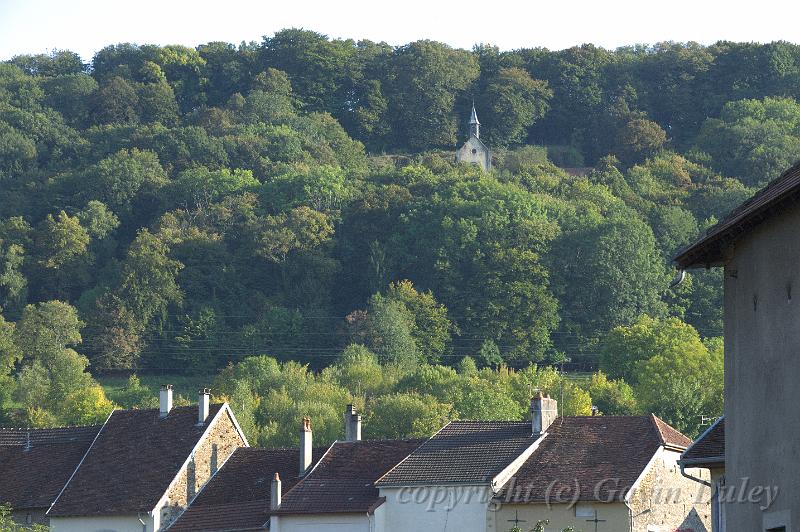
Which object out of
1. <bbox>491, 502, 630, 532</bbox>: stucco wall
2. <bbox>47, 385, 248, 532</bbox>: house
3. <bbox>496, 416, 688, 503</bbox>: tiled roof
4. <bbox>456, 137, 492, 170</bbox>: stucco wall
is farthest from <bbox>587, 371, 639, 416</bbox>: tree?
<bbox>456, 137, 492, 170</bbox>: stucco wall

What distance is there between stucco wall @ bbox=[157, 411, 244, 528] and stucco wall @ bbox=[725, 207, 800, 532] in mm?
30183

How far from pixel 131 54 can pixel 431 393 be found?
104m

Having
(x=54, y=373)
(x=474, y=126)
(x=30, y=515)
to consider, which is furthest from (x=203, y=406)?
(x=474, y=126)

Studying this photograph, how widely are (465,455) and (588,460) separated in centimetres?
310

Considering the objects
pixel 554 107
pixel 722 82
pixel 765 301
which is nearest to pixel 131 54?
pixel 554 107

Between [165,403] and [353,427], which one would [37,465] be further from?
[353,427]

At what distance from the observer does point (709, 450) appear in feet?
82.7

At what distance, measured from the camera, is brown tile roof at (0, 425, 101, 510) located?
52281 millimetres

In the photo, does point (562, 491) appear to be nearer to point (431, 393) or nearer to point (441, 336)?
point (431, 393)

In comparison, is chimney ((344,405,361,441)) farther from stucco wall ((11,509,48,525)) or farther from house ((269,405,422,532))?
stucco wall ((11,509,48,525))

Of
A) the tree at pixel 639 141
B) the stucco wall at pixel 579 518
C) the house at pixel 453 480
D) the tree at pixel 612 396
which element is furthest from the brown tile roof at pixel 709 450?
the tree at pixel 639 141

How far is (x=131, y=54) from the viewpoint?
615ft

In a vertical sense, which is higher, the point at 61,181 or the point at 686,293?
the point at 61,181

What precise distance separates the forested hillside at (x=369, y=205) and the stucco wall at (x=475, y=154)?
1.50m
